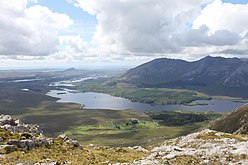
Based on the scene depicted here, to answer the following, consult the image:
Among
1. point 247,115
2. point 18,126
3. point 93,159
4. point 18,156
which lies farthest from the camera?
point 247,115

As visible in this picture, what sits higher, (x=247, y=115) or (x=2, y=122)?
(x=2, y=122)

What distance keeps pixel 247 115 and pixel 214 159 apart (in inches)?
5911

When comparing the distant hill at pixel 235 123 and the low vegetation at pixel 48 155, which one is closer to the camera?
the low vegetation at pixel 48 155

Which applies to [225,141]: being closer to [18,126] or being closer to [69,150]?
[69,150]

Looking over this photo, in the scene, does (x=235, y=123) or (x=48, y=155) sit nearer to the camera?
(x=48, y=155)

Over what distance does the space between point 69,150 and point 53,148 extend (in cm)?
262

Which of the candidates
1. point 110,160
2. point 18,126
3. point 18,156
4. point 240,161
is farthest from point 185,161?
point 18,126

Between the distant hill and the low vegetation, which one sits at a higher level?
the low vegetation

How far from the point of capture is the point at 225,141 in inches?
2276

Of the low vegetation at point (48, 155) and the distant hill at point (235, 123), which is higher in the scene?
the low vegetation at point (48, 155)

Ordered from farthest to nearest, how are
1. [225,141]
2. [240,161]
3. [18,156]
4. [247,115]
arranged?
[247,115] → [225,141] → [18,156] → [240,161]

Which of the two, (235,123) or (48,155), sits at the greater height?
(48,155)

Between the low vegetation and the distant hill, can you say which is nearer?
the low vegetation

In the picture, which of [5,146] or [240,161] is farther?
[5,146]
